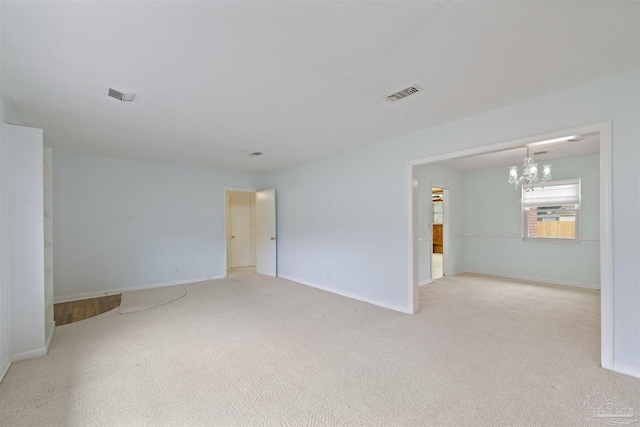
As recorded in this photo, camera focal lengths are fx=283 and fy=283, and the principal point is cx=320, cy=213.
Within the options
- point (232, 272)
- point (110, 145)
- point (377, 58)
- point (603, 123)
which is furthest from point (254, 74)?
point (232, 272)

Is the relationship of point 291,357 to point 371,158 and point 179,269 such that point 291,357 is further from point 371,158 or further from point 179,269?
point 179,269

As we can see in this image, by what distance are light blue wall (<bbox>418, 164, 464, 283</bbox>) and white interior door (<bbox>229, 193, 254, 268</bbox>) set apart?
4746 millimetres

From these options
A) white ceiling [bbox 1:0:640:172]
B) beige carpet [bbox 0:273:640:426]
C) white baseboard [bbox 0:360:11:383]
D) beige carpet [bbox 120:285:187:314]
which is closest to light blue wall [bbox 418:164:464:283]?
beige carpet [bbox 0:273:640:426]

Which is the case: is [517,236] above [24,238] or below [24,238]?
below

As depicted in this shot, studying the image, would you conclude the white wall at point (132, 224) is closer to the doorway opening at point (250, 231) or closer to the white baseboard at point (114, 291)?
the white baseboard at point (114, 291)

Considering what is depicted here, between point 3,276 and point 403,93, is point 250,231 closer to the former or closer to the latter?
point 3,276

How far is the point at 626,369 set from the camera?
2334 mm

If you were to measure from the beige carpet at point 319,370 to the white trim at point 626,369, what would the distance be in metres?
0.07

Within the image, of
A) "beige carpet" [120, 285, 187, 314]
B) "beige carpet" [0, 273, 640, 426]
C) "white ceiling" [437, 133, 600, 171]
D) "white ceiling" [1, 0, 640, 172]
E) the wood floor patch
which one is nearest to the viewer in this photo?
"white ceiling" [1, 0, 640, 172]

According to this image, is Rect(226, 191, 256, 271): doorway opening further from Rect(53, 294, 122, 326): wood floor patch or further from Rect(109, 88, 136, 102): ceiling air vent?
Rect(109, 88, 136, 102): ceiling air vent

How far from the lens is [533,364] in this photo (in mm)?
2527

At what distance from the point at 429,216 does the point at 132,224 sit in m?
5.93

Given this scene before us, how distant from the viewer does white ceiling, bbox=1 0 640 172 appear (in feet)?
5.33

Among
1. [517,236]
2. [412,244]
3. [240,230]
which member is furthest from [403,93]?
[240,230]
